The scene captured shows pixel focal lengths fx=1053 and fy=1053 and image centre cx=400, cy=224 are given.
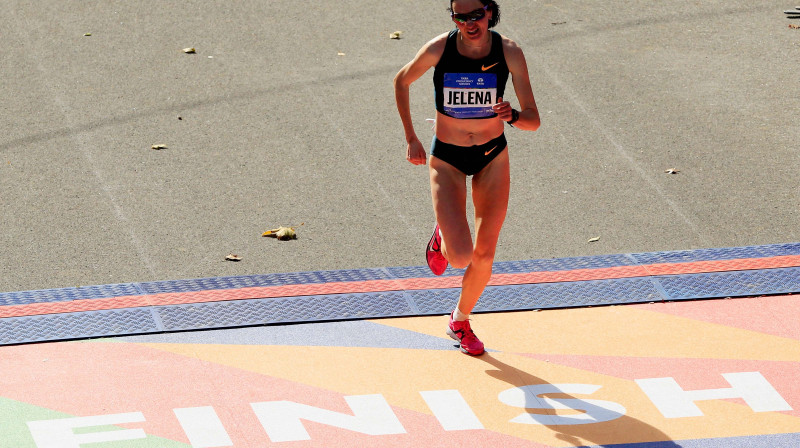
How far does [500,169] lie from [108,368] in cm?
266

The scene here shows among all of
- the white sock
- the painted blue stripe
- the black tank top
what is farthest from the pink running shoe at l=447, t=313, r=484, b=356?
the black tank top

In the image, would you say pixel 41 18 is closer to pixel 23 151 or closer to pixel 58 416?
pixel 23 151

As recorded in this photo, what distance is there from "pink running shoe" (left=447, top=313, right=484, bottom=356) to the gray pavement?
1218 millimetres

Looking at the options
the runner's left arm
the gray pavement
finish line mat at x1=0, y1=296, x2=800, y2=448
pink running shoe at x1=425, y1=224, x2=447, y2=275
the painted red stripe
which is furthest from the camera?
the gray pavement

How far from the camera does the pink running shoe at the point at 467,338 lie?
21.7 feet

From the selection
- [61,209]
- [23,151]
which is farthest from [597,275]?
[23,151]

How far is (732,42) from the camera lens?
1162 centimetres

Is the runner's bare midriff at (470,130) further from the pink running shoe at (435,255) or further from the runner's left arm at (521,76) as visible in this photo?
the pink running shoe at (435,255)

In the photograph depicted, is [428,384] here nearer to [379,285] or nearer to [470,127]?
[379,285]

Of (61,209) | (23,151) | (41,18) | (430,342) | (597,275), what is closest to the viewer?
(430,342)

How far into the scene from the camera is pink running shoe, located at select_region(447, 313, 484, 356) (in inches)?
261

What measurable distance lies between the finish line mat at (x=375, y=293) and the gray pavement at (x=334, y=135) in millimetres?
188

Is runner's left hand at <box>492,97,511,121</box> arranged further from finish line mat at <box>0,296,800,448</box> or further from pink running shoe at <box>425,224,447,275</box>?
finish line mat at <box>0,296,800,448</box>

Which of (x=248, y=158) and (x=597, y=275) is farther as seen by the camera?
(x=248, y=158)
